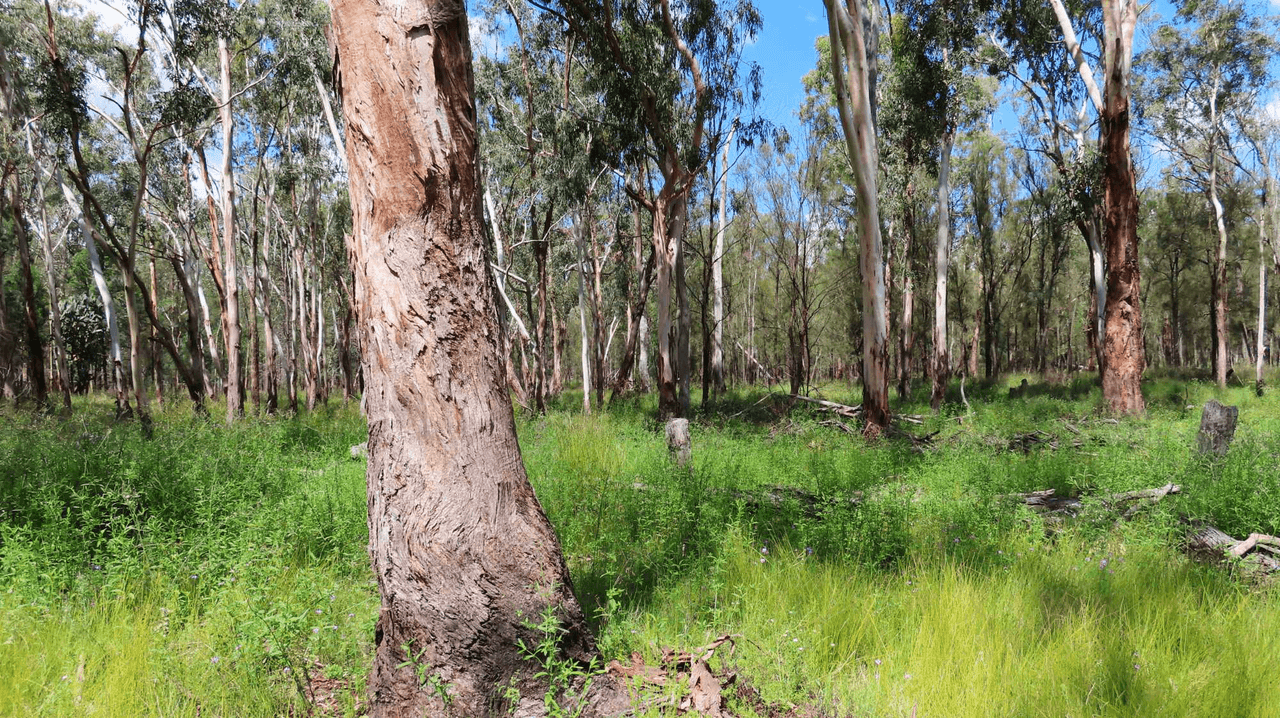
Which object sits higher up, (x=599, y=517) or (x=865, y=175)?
(x=865, y=175)

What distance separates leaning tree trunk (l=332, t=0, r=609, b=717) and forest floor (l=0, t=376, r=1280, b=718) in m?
0.43

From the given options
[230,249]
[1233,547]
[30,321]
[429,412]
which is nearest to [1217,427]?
[1233,547]

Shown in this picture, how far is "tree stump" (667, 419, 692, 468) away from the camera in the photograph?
242 inches

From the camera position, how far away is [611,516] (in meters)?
4.37

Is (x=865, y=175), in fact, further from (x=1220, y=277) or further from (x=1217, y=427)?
(x=1220, y=277)

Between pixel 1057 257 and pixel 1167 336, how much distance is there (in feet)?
80.4

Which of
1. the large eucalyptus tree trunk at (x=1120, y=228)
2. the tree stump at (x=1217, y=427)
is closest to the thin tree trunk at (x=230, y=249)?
the tree stump at (x=1217, y=427)

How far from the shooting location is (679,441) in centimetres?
627

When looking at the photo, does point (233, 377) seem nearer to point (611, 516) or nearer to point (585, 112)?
point (585, 112)

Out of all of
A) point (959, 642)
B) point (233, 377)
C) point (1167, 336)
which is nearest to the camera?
point (959, 642)

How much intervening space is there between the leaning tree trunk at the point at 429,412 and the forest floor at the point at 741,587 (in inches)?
17.0

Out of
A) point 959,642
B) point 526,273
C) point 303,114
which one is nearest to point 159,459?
point 959,642

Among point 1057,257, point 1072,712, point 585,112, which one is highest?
point 585,112

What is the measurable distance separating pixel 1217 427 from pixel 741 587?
5.55 metres
